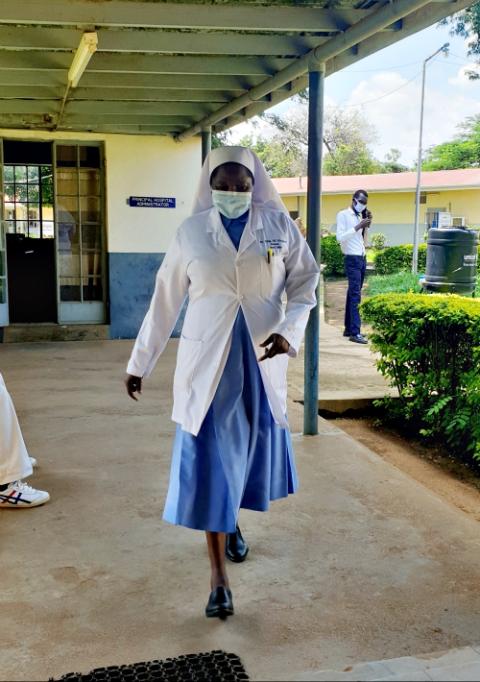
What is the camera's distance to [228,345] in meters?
2.98

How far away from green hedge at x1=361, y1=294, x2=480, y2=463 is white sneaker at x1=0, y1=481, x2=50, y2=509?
286cm

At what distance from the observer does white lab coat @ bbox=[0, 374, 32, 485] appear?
3922mm

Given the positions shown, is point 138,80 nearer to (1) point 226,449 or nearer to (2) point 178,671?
(1) point 226,449

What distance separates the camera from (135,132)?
9680mm

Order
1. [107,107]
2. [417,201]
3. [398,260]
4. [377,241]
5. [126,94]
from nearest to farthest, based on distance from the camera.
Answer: [126,94], [107,107], [398,260], [417,201], [377,241]

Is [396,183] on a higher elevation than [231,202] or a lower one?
higher

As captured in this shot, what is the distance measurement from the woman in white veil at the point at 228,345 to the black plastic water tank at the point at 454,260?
7.23 meters

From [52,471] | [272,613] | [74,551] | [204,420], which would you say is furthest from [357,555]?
[52,471]

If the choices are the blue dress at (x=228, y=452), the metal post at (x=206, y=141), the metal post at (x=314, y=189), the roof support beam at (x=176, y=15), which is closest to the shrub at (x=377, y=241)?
the metal post at (x=206, y=141)

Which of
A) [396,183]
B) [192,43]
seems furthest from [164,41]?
[396,183]

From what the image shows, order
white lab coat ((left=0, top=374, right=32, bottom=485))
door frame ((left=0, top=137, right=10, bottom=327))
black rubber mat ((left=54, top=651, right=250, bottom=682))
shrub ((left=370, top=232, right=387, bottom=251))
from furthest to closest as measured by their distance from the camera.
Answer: shrub ((left=370, top=232, right=387, bottom=251)), door frame ((left=0, top=137, right=10, bottom=327)), white lab coat ((left=0, top=374, right=32, bottom=485)), black rubber mat ((left=54, top=651, right=250, bottom=682))

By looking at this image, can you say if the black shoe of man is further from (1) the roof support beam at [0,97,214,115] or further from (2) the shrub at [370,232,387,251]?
(2) the shrub at [370,232,387,251]

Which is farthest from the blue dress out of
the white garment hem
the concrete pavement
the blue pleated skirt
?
the white garment hem

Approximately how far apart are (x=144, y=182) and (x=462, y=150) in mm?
34769
